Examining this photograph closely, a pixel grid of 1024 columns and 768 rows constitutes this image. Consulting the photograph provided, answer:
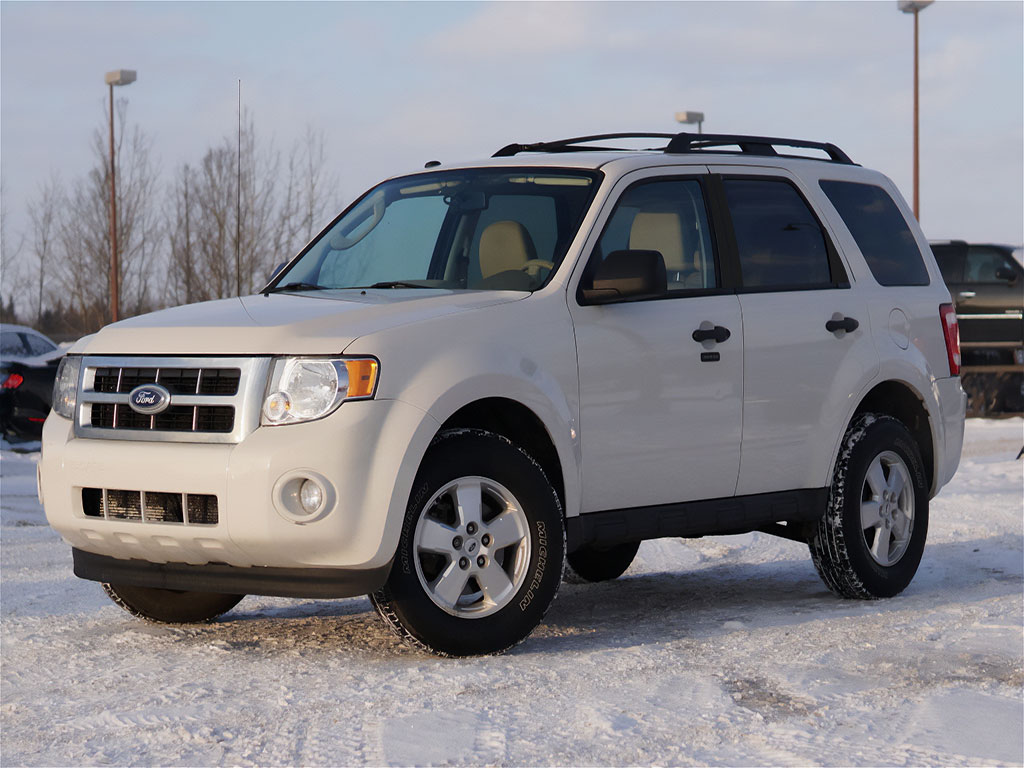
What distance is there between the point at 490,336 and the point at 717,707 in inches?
65.1

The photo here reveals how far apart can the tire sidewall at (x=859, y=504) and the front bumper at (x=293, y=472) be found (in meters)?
2.64

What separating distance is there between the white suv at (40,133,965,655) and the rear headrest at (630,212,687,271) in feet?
0.05

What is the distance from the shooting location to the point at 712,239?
676 centimetres

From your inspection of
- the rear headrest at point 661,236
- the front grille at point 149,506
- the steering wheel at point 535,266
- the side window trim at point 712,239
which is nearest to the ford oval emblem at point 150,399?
the front grille at point 149,506

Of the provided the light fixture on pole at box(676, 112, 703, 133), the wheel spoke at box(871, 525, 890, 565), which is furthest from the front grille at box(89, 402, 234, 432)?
the light fixture on pole at box(676, 112, 703, 133)

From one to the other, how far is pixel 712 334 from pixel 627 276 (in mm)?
650

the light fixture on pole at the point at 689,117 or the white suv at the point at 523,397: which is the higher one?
the light fixture on pole at the point at 689,117

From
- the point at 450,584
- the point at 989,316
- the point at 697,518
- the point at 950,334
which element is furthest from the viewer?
the point at 989,316

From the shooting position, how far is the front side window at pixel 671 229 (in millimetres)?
6422

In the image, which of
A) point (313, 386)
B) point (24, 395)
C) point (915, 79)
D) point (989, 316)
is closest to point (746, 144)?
point (313, 386)

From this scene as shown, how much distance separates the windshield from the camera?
247 inches

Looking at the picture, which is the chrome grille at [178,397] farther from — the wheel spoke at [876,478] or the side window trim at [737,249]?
the wheel spoke at [876,478]

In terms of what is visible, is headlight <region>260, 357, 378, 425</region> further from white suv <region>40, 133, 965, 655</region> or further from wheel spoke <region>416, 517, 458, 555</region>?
wheel spoke <region>416, 517, 458, 555</region>

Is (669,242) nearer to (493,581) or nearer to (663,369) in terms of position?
(663,369)
